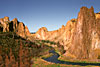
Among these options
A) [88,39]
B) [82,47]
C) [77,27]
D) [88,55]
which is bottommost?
[88,55]

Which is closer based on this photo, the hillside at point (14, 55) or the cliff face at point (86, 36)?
the hillside at point (14, 55)

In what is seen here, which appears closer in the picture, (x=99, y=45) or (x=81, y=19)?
(x=99, y=45)

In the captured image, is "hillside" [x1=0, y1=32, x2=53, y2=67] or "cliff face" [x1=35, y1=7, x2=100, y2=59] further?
"cliff face" [x1=35, y1=7, x2=100, y2=59]

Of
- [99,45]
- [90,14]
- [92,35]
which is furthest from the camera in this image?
[90,14]

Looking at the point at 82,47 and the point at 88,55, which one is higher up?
the point at 82,47

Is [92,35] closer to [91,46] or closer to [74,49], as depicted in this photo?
[91,46]

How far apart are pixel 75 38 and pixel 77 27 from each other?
36.3ft

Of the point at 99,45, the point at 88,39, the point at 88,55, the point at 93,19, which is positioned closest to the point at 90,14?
the point at 93,19

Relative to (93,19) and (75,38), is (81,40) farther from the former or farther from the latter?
(93,19)

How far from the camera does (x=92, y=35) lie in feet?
342

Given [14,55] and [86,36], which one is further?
[86,36]

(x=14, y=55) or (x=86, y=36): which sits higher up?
(x=86, y=36)

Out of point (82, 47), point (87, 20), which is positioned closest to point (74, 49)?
point (82, 47)

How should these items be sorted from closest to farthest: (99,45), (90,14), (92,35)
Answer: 1. (99,45)
2. (92,35)
3. (90,14)
